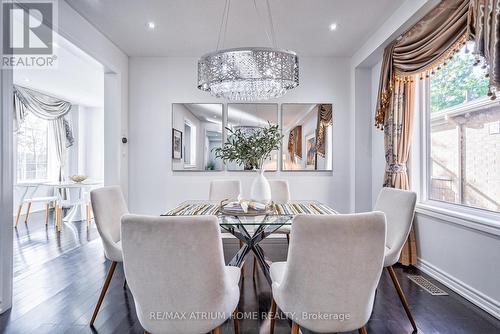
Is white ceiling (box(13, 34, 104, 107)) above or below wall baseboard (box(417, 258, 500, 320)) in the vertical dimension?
above

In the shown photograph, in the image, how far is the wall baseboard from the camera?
1.98 meters

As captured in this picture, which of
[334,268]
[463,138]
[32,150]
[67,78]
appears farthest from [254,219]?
[32,150]

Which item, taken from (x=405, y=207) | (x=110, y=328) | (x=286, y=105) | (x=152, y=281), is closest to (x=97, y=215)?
(x=110, y=328)

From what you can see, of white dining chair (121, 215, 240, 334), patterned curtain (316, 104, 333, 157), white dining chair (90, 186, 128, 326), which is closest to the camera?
white dining chair (121, 215, 240, 334)

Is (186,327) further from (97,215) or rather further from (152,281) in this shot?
(97,215)

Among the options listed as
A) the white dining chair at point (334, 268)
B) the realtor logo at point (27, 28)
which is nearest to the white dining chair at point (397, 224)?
the white dining chair at point (334, 268)

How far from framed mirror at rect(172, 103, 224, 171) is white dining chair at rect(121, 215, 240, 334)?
9.31ft

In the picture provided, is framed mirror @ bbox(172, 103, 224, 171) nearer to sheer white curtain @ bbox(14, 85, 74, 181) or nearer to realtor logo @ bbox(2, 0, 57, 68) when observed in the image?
realtor logo @ bbox(2, 0, 57, 68)

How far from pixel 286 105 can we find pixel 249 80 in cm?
185

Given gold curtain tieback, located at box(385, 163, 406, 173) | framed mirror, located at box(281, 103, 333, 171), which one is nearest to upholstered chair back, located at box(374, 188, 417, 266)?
gold curtain tieback, located at box(385, 163, 406, 173)

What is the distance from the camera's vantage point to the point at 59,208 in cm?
446

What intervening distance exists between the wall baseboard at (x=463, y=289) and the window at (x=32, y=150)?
6.98 meters

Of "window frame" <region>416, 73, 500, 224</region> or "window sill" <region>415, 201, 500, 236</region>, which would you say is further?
"window frame" <region>416, 73, 500, 224</region>

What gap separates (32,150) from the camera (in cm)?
599
